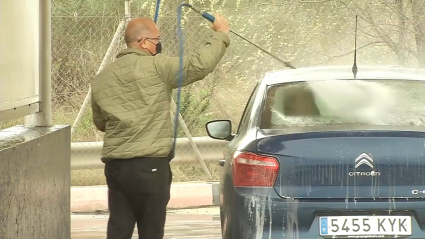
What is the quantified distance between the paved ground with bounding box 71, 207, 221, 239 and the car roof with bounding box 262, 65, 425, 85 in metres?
3.00

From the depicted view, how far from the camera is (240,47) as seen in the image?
14406 mm

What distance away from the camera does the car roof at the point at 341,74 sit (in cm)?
628

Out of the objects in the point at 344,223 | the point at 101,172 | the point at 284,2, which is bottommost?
the point at 101,172

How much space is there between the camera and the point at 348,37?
1359cm

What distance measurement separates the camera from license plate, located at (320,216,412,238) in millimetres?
5215

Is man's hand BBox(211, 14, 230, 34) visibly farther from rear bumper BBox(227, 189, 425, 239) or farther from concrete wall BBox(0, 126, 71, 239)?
concrete wall BBox(0, 126, 71, 239)

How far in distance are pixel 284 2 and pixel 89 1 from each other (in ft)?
13.4

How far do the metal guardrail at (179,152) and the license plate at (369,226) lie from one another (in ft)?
21.7

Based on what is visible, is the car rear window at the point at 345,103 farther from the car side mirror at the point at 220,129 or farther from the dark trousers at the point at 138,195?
the car side mirror at the point at 220,129

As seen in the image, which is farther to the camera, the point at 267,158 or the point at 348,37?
the point at 348,37

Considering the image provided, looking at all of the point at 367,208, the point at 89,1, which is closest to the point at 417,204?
the point at 367,208

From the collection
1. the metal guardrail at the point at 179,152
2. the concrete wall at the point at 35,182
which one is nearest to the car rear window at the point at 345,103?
the concrete wall at the point at 35,182

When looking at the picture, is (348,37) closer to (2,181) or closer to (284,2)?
(284,2)

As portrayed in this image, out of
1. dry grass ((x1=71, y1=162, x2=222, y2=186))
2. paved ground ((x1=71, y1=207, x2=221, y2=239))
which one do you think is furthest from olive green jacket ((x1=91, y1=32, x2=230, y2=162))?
dry grass ((x1=71, y1=162, x2=222, y2=186))
